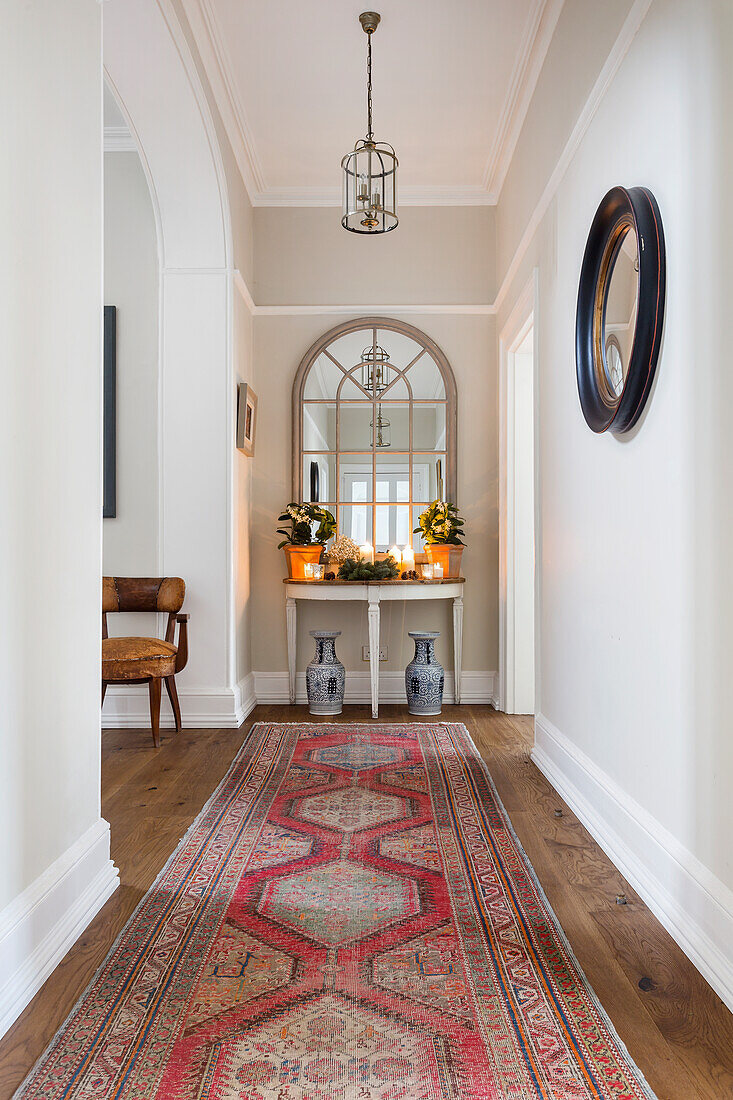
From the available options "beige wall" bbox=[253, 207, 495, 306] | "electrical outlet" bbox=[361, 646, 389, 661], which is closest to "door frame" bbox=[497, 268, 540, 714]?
"beige wall" bbox=[253, 207, 495, 306]

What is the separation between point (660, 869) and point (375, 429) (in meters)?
3.42

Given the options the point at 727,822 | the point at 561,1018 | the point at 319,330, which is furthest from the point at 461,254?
the point at 561,1018

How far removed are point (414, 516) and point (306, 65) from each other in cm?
244

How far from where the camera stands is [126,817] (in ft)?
8.91

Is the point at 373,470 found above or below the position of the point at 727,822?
above

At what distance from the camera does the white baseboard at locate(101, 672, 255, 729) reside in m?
4.17

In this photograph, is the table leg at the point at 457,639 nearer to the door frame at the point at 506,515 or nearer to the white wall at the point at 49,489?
the door frame at the point at 506,515

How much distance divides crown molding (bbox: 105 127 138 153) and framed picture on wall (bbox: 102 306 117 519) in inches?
33.7

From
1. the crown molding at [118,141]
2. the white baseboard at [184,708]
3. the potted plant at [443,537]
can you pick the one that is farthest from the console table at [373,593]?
the crown molding at [118,141]

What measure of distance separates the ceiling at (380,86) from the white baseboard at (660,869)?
2925 millimetres

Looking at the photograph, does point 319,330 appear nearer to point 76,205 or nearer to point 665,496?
point 76,205

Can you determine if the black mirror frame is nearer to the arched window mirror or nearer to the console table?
the console table

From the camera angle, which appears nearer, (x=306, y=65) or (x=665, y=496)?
(x=665, y=496)

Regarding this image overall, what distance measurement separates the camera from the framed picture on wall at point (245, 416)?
443 cm
